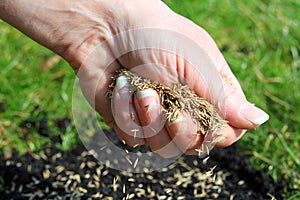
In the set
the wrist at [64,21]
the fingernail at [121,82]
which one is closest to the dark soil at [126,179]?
the fingernail at [121,82]

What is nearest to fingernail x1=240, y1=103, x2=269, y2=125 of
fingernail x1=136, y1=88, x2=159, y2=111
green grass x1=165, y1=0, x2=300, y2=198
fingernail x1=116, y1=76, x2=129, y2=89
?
fingernail x1=136, y1=88, x2=159, y2=111

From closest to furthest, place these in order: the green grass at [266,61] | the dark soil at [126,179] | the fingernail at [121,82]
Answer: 1. the fingernail at [121,82]
2. the dark soil at [126,179]
3. the green grass at [266,61]

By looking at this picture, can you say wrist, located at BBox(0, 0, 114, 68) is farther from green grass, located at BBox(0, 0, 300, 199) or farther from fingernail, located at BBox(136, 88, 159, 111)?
green grass, located at BBox(0, 0, 300, 199)

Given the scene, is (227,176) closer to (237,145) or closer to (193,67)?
(237,145)

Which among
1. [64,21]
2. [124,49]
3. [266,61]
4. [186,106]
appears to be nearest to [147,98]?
[186,106]

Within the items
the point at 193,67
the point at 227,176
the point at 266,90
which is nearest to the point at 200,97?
the point at 193,67

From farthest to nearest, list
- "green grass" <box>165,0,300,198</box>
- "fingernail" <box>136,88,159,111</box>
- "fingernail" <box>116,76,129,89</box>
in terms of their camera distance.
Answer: "green grass" <box>165,0,300,198</box> < "fingernail" <box>116,76,129,89</box> < "fingernail" <box>136,88,159,111</box>

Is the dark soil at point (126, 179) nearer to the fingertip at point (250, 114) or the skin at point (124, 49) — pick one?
the skin at point (124, 49)
